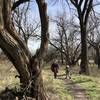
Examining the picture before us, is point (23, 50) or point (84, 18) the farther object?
point (84, 18)

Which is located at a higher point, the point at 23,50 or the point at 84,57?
the point at 84,57

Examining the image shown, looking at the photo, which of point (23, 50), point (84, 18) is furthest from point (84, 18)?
point (23, 50)

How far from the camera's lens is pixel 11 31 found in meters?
14.2

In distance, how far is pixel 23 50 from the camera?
14.6 m

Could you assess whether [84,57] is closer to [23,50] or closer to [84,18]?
[84,18]

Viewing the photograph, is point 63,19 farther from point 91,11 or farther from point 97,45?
point 91,11

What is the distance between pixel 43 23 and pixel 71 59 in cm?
5551

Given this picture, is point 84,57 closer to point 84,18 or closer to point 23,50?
point 84,18

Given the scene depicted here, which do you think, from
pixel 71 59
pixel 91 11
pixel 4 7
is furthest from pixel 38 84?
pixel 71 59

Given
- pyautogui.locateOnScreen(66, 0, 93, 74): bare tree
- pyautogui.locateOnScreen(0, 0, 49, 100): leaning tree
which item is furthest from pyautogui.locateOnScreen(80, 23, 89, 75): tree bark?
pyautogui.locateOnScreen(0, 0, 49, 100): leaning tree

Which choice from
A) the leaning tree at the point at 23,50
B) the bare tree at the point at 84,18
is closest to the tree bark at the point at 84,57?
the bare tree at the point at 84,18

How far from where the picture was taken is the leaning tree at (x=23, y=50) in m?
13.8

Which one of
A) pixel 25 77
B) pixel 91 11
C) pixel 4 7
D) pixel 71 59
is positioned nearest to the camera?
pixel 4 7

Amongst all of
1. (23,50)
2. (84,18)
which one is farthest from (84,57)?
(23,50)
